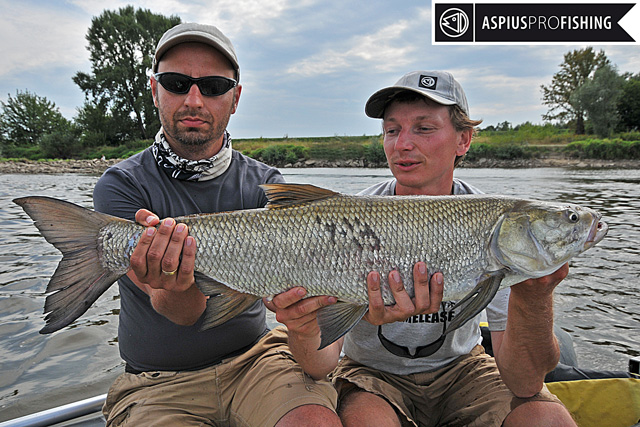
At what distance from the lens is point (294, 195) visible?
229 cm

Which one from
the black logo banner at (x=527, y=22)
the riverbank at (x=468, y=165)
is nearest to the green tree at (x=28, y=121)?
the riverbank at (x=468, y=165)

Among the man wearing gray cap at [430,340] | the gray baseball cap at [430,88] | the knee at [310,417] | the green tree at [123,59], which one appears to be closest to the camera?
the knee at [310,417]

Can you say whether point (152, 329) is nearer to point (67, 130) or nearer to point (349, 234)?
point (349, 234)

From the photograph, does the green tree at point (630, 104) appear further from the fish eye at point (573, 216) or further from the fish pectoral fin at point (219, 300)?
the fish pectoral fin at point (219, 300)

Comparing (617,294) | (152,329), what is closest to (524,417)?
(152,329)

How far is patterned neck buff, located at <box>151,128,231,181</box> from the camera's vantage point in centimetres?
284

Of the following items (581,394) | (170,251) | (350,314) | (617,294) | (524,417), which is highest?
(170,251)

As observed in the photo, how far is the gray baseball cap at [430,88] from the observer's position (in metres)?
2.73

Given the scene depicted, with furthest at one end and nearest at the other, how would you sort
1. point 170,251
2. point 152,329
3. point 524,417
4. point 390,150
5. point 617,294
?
point 617,294, point 390,150, point 152,329, point 524,417, point 170,251

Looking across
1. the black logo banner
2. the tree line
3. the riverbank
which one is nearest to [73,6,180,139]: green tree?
the tree line

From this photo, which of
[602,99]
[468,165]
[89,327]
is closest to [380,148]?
[468,165]

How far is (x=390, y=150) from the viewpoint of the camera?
110 inches

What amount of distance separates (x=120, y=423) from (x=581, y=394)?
279 cm

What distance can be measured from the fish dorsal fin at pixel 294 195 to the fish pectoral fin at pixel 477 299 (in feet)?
2.78
